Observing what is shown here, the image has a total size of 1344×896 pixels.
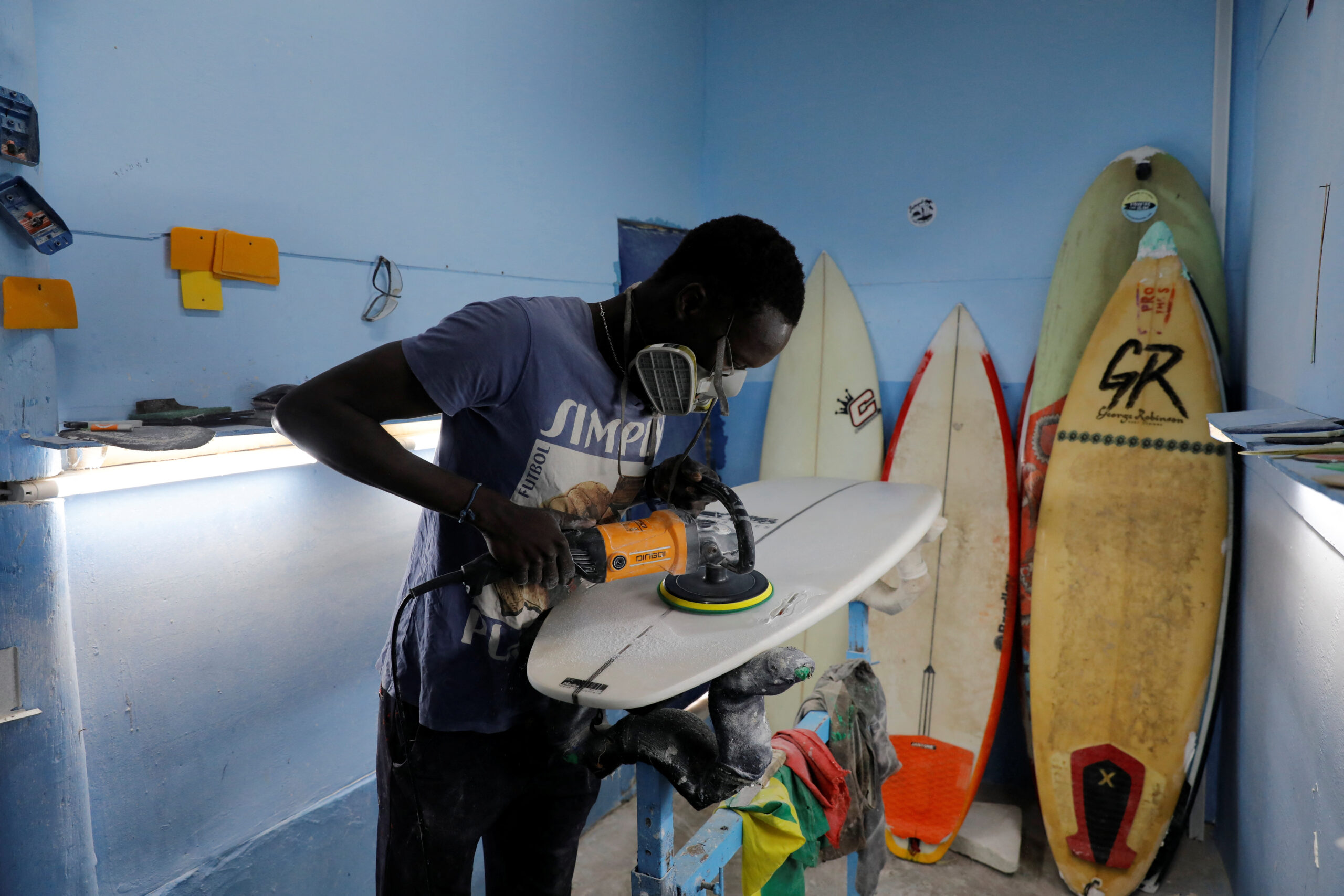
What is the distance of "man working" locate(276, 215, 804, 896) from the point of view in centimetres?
102

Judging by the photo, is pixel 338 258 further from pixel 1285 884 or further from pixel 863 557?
pixel 1285 884

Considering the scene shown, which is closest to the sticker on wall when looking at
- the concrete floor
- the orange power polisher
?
the orange power polisher

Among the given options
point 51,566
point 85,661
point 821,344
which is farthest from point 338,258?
point 821,344

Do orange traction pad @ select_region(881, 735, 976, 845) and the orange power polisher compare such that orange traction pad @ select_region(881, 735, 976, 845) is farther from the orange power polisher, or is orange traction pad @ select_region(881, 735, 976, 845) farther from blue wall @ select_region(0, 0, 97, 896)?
blue wall @ select_region(0, 0, 97, 896)

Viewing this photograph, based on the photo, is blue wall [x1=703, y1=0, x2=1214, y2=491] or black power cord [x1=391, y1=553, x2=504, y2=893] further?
blue wall [x1=703, y1=0, x2=1214, y2=491]

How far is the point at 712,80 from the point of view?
323 centimetres

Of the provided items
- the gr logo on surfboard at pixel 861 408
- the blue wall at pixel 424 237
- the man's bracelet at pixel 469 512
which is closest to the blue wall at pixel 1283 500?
the blue wall at pixel 424 237

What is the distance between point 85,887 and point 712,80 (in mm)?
3307

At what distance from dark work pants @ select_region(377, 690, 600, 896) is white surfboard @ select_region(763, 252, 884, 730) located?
1720 millimetres

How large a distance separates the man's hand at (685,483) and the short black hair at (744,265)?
11.4 inches

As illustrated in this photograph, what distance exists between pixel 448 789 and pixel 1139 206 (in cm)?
257

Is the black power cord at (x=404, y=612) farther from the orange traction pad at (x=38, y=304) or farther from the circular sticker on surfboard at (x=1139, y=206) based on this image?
the circular sticker on surfboard at (x=1139, y=206)

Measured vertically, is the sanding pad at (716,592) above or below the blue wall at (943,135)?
below

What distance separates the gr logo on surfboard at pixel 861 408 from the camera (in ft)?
9.37
